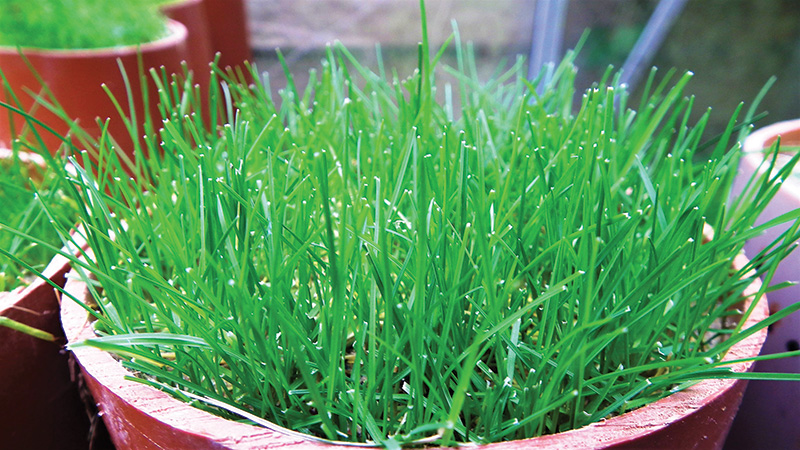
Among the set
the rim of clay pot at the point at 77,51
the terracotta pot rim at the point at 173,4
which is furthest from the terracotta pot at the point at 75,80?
the terracotta pot rim at the point at 173,4

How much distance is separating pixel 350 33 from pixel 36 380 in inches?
46.2

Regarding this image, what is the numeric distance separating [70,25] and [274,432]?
0.55 m

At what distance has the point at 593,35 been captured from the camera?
3.98 feet

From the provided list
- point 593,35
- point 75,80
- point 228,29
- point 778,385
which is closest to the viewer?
point 778,385

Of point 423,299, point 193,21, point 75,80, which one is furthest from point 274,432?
point 193,21

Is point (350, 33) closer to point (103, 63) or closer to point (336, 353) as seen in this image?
point (103, 63)

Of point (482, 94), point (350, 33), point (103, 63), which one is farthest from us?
point (350, 33)

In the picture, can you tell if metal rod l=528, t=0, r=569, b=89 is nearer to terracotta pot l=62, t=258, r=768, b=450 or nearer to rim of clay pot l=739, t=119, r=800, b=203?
rim of clay pot l=739, t=119, r=800, b=203

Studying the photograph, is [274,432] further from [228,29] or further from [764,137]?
[228,29]

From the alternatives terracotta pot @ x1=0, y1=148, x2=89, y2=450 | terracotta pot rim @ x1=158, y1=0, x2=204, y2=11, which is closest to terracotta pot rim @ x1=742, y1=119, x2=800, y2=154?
terracotta pot @ x1=0, y1=148, x2=89, y2=450

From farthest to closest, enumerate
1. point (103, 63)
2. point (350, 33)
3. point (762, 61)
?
point (350, 33)
point (762, 61)
point (103, 63)

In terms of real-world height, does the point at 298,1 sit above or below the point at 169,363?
above

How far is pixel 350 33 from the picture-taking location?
4.47ft

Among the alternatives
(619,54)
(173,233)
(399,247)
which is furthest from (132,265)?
(619,54)
